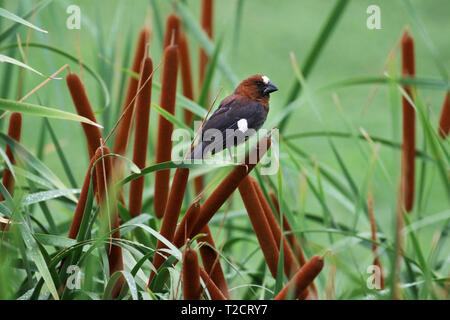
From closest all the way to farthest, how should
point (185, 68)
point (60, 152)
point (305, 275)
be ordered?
point (305, 275), point (60, 152), point (185, 68)

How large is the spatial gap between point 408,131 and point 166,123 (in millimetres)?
264

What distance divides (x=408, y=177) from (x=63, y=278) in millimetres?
381

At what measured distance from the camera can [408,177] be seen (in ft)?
2.27

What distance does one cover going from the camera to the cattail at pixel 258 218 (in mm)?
469

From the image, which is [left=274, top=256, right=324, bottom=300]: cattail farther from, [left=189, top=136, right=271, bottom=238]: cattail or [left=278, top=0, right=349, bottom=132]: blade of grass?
[left=278, top=0, right=349, bottom=132]: blade of grass

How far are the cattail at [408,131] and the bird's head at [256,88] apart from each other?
209 mm

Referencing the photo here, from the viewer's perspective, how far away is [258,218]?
48 cm

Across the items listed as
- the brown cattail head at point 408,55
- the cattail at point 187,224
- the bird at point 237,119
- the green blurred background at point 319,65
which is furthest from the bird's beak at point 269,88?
the green blurred background at point 319,65

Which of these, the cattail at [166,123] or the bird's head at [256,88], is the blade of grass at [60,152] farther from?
the bird's head at [256,88]

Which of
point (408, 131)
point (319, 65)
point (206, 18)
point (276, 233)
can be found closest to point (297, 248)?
point (276, 233)


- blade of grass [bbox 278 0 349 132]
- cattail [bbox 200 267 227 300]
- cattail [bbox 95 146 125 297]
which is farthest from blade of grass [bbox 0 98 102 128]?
blade of grass [bbox 278 0 349 132]

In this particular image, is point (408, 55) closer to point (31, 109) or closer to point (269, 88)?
point (269, 88)

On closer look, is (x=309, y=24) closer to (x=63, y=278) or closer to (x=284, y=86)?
(x=284, y=86)
